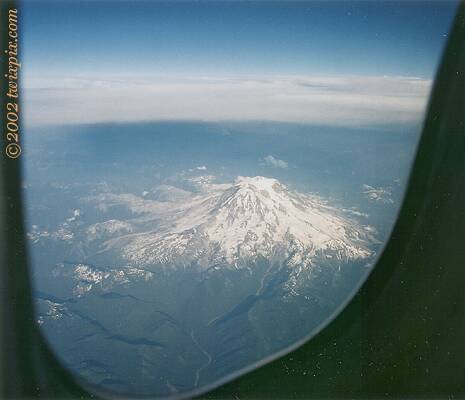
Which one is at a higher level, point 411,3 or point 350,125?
point 411,3

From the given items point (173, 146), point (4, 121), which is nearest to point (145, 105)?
point (173, 146)

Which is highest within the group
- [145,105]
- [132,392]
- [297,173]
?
[145,105]

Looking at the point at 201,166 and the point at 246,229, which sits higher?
the point at 201,166

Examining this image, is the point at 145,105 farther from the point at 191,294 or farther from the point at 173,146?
the point at 191,294

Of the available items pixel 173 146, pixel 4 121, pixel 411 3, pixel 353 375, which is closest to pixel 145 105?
pixel 173 146
